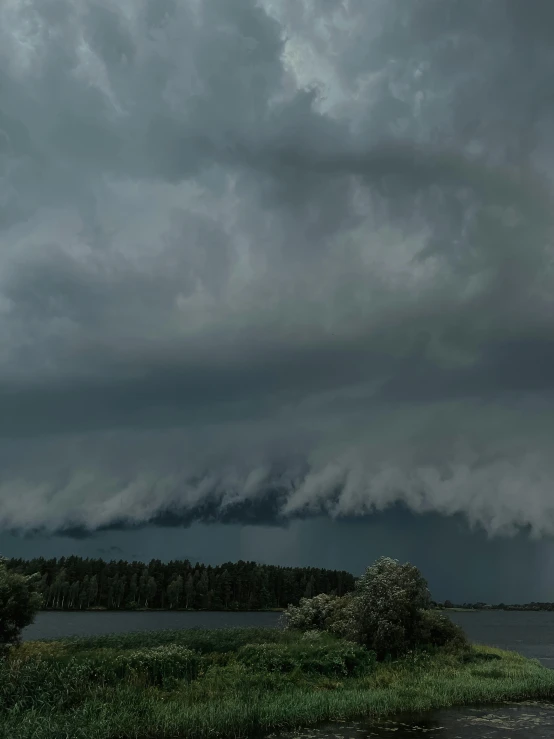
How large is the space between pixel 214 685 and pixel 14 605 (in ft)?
45.2

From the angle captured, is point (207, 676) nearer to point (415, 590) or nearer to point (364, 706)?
point (364, 706)

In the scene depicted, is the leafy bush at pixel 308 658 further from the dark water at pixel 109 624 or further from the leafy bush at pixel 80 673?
the dark water at pixel 109 624

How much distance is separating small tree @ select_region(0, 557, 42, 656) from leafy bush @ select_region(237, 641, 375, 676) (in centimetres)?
1371

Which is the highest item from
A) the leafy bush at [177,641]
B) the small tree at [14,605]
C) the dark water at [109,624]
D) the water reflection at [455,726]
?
the small tree at [14,605]

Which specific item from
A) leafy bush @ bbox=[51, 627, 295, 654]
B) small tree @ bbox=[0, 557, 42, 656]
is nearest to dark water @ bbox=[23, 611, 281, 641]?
leafy bush @ bbox=[51, 627, 295, 654]

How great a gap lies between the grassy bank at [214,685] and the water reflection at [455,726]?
145 cm

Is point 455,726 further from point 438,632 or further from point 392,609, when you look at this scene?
point 438,632

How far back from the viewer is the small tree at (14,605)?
119ft

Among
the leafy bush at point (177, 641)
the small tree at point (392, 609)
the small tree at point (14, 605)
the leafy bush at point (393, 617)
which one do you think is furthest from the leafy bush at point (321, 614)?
the small tree at point (14, 605)

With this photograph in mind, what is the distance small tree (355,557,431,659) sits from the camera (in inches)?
1795

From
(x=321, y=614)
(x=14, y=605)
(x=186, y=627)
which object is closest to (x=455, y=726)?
(x=14, y=605)

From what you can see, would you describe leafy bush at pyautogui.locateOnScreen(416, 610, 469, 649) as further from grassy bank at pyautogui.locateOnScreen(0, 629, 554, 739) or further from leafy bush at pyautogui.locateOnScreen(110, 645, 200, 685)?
leafy bush at pyautogui.locateOnScreen(110, 645, 200, 685)

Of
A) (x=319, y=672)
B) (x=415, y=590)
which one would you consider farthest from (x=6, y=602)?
(x=415, y=590)

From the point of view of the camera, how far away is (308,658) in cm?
3788
